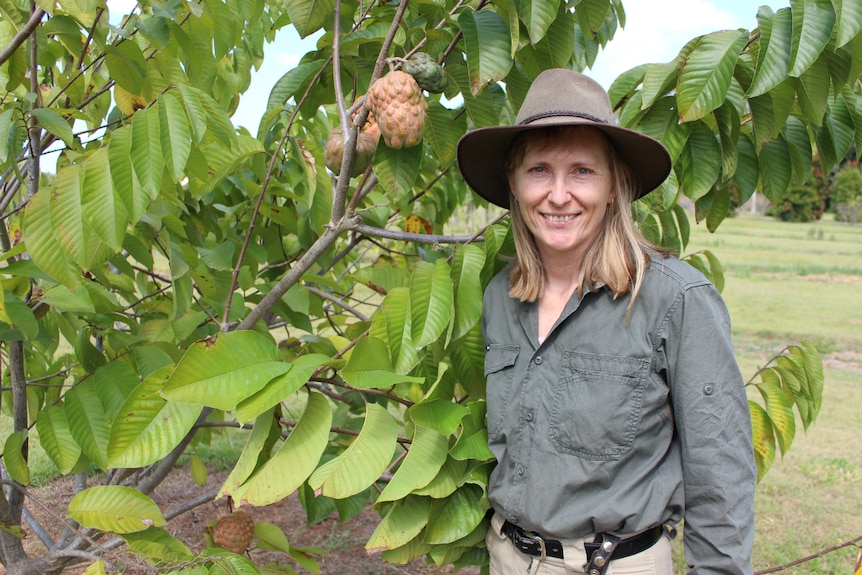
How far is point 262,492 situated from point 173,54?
1033 millimetres

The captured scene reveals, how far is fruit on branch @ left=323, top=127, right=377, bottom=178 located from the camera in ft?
4.91

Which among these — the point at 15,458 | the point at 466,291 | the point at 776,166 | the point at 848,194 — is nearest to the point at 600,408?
the point at 466,291

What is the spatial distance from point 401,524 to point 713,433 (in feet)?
1.92

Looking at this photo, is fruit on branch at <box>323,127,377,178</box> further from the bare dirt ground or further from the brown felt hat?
the bare dirt ground

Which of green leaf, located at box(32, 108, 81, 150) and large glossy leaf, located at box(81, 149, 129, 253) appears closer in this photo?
large glossy leaf, located at box(81, 149, 129, 253)

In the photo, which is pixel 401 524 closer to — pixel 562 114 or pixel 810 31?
pixel 562 114

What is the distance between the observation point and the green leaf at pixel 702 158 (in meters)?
1.53

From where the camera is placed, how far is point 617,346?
4.34 feet

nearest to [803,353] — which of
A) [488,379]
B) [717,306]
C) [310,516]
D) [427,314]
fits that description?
[717,306]

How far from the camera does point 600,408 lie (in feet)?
4.30

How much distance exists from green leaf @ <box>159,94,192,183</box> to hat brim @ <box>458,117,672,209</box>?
520 millimetres

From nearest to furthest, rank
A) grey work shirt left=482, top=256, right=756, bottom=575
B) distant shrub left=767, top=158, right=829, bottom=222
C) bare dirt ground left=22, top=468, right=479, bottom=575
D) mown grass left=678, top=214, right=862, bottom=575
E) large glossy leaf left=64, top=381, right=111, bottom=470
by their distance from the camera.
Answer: grey work shirt left=482, top=256, right=756, bottom=575 < large glossy leaf left=64, top=381, right=111, bottom=470 < bare dirt ground left=22, top=468, right=479, bottom=575 < mown grass left=678, top=214, right=862, bottom=575 < distant shrub left=767, top=158, right=829, bottom=222

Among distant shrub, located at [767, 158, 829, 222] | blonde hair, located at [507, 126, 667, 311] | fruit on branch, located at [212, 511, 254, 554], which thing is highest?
distant shrub, located at [767, 158, 829, 222]

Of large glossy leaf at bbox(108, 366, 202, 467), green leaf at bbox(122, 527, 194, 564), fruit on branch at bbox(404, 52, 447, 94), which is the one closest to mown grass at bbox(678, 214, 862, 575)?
fruit on branch at bbox(404, 52, 447, 94)
